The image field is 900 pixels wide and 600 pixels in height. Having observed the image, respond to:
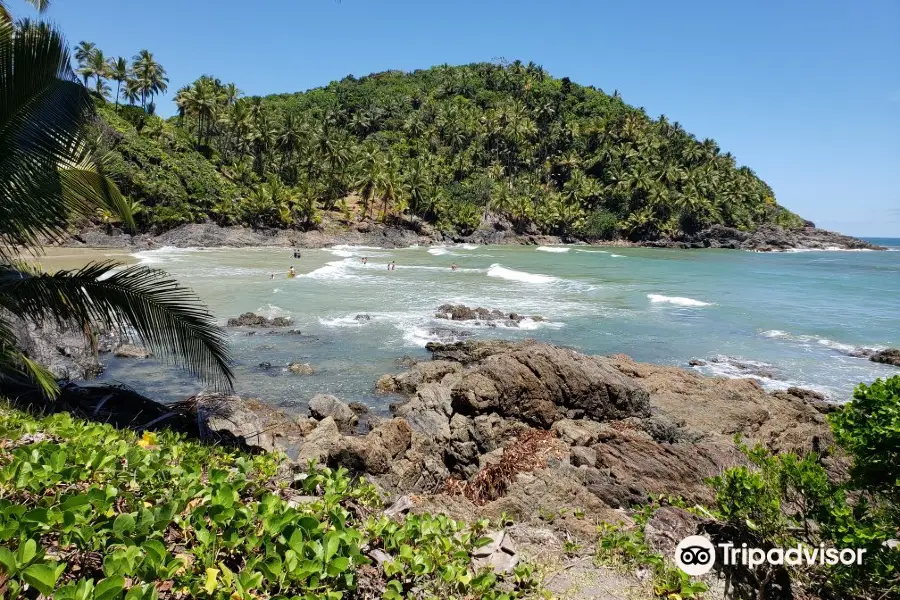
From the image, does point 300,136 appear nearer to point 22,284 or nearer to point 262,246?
point 262,246

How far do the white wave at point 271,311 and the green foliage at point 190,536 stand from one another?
70.6 ft

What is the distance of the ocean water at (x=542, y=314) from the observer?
56.2 feet


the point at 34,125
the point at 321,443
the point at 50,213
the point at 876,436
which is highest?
the point at 34,125

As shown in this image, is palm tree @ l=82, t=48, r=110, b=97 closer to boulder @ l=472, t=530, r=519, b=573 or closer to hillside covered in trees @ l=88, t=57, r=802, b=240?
hillside covered in trees @ l=88, t=57, r=802, b=240

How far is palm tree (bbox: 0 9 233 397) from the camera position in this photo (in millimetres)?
4785

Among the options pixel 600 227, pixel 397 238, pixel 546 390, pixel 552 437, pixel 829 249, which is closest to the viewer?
pixel 552 437

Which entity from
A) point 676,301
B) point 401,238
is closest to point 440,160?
point 401,238

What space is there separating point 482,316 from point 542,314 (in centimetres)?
397

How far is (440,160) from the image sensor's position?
95.5 meters

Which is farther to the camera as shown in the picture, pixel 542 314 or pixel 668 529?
pixel 542 314

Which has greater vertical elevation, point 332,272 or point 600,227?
point 600,227

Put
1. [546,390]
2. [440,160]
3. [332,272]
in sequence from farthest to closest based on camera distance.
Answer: [440,160]
[332,272]
[546,390]

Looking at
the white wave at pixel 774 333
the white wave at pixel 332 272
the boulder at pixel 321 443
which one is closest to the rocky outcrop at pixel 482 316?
the white wave at pixel 774 333

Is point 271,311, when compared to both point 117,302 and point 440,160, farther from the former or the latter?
point 440,160
